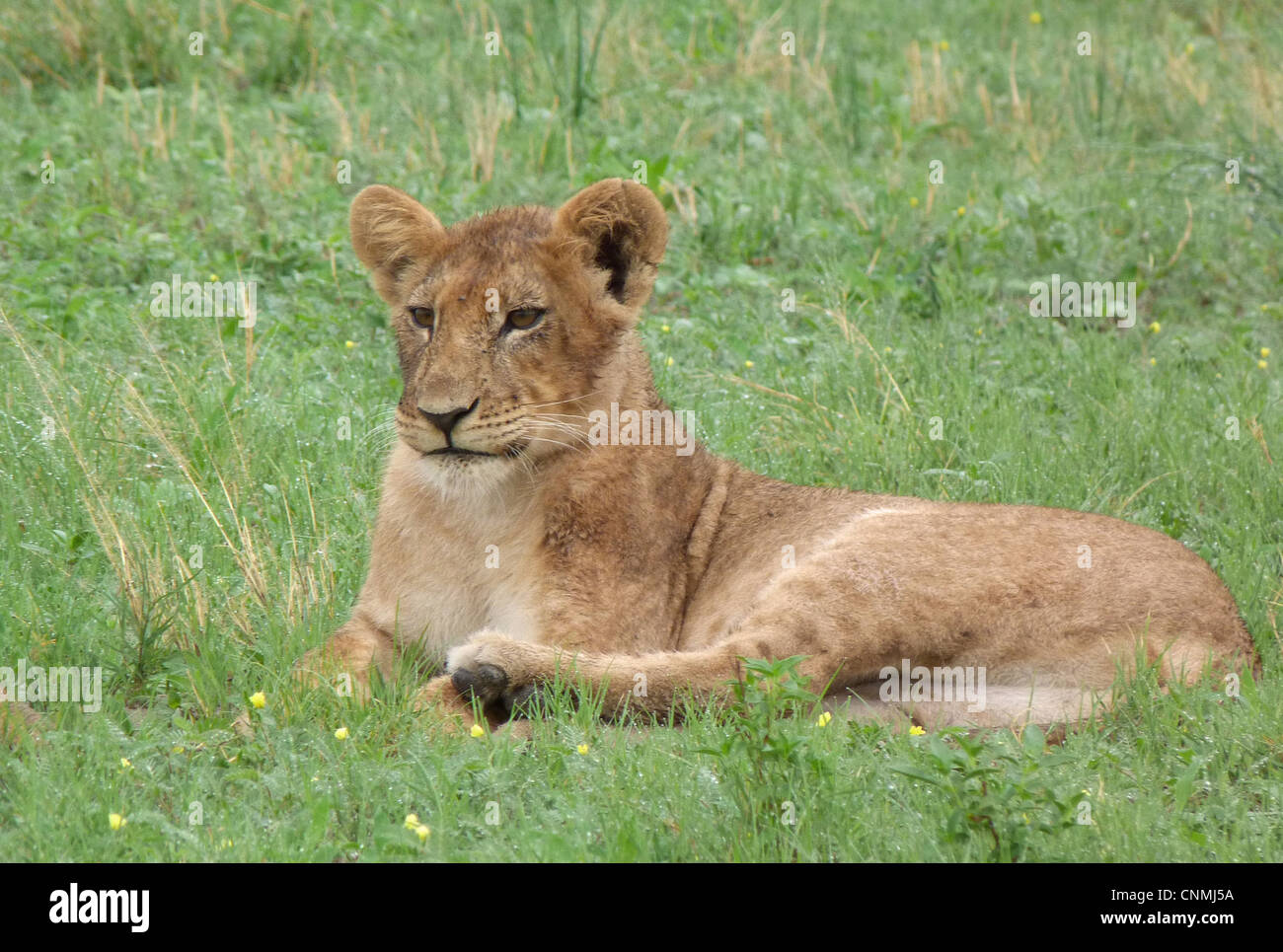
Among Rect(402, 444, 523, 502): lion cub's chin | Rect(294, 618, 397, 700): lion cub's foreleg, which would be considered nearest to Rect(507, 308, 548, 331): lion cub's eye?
Rect(402, 444, 523, 502): lion cub's chin

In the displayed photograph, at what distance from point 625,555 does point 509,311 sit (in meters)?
0.81

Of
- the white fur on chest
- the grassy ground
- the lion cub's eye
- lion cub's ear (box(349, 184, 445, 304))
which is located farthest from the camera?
lion cub's ear (box(349, 184, 445, 304))

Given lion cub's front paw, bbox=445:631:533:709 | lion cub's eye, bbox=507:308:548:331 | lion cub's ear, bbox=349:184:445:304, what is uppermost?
lion cub's ear, bbox=349:184:445:304

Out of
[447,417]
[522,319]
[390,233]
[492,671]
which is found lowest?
[492,671]

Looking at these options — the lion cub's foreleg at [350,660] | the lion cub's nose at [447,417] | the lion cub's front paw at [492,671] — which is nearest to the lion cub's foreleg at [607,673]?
the lion cub's front paw at [492,671]

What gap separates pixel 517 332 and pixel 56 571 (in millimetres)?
1773

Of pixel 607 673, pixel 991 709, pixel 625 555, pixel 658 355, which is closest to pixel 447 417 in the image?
pixel 625 555

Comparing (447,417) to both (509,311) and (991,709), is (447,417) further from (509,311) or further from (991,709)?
(991,709)

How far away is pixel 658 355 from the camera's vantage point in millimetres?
7516

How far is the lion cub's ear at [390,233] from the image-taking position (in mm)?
5117

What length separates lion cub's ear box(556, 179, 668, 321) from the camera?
4.97 metres

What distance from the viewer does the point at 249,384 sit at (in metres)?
6.68

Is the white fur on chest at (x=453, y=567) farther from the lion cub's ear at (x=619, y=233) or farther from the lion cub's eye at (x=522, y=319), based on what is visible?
the lion cub's ear at (x=619, y=233)

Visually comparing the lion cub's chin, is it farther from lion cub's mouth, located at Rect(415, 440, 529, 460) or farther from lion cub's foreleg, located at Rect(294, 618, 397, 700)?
lion cub's foreleg, located at Rect(294, 618, 397, 700)
